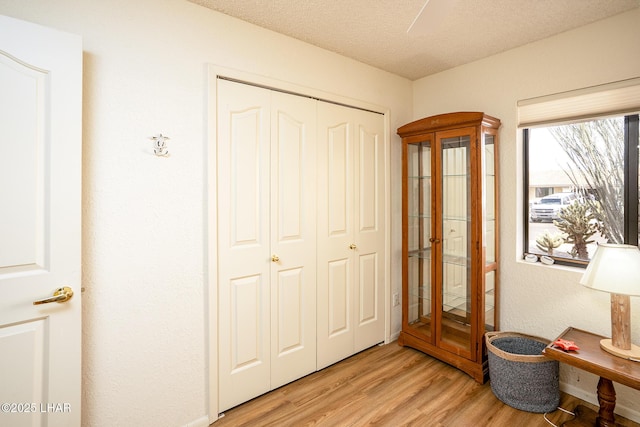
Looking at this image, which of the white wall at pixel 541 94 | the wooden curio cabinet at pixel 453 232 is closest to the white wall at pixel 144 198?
the wooden curio cabinet at pixel 453 232

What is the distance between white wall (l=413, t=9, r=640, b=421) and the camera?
1956 mm

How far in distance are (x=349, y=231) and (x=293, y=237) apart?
57 centimetres

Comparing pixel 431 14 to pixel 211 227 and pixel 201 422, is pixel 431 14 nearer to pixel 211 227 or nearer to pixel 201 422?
pixel 211 227

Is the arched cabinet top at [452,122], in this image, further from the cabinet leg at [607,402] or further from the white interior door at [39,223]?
the white interior door at [39,223]

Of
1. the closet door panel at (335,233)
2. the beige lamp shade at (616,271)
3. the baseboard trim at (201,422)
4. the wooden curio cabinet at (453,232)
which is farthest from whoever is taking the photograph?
the closet door panel at (335,233)

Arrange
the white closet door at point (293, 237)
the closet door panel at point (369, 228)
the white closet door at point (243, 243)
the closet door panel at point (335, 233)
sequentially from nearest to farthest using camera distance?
the white closet door at point (243, 243)
the white closet door at point (293, 237)
the closet door panel at point (335, 233)
the closet door panel at point (369, 228)

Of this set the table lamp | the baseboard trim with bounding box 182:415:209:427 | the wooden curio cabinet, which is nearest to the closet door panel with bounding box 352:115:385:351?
the wooden curio cabinet

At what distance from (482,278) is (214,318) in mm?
1933

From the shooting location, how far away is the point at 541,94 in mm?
2271

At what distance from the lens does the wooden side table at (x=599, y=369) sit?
5.25ft

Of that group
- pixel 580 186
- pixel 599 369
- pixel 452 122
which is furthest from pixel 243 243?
pixel 580 186

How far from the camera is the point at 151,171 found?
5.58 ft

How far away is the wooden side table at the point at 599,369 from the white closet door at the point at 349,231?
1343 mm


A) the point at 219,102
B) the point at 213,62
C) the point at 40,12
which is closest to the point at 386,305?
the point at 219,102
